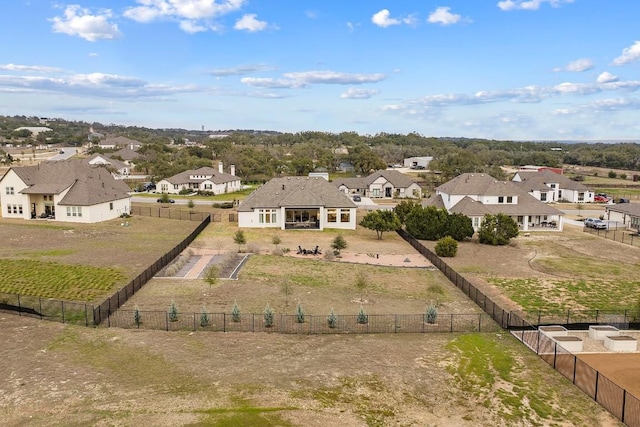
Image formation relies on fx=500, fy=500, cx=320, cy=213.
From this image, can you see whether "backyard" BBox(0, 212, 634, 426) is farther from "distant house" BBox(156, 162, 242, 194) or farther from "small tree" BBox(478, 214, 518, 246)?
"distant house" BBox(156, 162, 242, 194)

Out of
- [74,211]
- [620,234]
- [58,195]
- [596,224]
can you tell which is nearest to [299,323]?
[74,211]

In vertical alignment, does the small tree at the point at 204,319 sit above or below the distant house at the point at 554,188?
below

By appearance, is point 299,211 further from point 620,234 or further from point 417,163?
point 417,163

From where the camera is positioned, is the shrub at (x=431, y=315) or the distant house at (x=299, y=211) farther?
the distant house at (x=299, y=211)

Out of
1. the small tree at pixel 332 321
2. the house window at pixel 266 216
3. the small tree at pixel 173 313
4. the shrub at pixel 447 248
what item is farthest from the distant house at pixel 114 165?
the small tree at pixel 332 321

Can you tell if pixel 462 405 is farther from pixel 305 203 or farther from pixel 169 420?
pixel 305 203

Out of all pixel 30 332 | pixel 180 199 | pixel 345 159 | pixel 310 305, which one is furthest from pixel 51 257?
pixel 345 159

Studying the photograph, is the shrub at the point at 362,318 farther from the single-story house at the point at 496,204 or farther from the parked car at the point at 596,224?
the parked car at the point at 596,224
